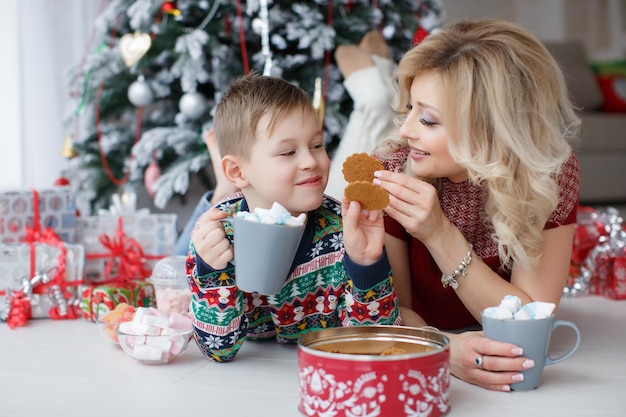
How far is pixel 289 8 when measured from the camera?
8.55 feet

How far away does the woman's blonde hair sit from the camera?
4.47 ft

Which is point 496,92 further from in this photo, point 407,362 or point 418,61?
point 407,362

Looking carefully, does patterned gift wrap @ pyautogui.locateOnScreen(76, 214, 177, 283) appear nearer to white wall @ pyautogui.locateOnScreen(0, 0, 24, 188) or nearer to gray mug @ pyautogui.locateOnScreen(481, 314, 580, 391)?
white wall @ pyautogui.locateOnScreen(0, 0, 24, 188)

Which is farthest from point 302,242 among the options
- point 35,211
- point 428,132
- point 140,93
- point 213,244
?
point 140,93

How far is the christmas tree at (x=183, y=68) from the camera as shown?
250 centimetres

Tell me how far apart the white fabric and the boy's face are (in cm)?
102

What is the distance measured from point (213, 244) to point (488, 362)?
0.50 metres

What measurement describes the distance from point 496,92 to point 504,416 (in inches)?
22.9

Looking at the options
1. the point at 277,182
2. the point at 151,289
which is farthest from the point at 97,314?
the point at 277,182

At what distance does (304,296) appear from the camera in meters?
1.43

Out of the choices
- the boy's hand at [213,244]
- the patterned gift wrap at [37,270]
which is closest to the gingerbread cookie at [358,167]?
the boy's hand at [213,244]

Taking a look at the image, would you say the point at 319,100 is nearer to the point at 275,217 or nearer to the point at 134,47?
the point at 134,47

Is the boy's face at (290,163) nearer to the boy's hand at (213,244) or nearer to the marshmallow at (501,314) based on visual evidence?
the boy's hand at (213,244)

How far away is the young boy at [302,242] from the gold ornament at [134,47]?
115 centimetres
